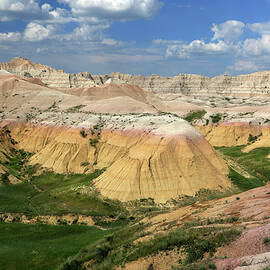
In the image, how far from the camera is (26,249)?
23.9 m

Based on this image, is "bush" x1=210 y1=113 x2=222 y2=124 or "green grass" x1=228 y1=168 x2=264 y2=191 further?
"bush" x1=210 y1=113 x2=222 y2=124

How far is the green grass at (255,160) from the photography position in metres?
53.9

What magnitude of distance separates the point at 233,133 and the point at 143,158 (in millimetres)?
52355

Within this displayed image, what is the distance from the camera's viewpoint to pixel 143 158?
136 feet

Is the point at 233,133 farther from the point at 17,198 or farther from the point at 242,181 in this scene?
the point at 17,198

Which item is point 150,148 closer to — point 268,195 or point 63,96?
point 268,195

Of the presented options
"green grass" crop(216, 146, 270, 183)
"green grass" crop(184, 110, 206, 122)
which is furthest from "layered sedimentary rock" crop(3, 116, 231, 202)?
"green grass" crop(184, 110, 206, 122)

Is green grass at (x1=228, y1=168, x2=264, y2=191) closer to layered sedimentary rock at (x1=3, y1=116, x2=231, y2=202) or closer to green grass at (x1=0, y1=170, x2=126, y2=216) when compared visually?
layered sedimentary rock at (x1=3, y1=116, x2=231, y2=202)

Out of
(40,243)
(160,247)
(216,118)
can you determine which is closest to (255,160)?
(216,118)

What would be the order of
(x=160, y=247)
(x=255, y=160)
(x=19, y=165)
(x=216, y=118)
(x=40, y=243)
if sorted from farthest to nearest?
(x=216, y=118), (x=255, y=160), (x=19, y=165), (x=40, y=243), (x=160, y=247)

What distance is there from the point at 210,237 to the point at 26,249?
1557cm

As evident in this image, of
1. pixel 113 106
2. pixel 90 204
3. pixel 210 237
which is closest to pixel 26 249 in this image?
pixel 90 204

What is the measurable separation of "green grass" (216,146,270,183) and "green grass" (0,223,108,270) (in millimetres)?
34537

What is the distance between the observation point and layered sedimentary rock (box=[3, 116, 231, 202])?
38.9m
